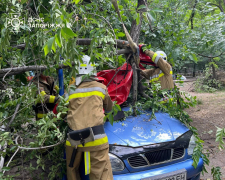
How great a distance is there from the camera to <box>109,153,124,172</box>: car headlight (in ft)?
8.22

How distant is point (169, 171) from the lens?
2.54 metres

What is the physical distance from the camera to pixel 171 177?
8.16 feet

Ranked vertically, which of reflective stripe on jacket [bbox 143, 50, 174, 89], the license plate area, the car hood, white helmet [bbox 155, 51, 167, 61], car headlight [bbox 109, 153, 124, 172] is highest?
white helmet [bbox 155, 51, 167, 61]

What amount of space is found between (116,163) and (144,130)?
629 millimetres

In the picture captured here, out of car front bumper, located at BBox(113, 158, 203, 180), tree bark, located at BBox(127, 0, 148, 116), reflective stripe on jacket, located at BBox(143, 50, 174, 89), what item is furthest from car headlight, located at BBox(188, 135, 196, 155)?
reflective stripe on jacket, located at BBox(143, 50, 174, 89)

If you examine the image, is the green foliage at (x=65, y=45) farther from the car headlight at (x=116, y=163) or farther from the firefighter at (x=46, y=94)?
the car headlight at (x=116, y=163)

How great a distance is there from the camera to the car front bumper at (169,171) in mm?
2432

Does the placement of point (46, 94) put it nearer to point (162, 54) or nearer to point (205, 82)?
point (162, 54)

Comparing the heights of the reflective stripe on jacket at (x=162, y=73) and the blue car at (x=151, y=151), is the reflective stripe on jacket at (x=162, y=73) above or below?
above

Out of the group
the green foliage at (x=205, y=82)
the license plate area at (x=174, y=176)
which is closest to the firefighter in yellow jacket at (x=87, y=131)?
the license plate area at (x=174, y=176)

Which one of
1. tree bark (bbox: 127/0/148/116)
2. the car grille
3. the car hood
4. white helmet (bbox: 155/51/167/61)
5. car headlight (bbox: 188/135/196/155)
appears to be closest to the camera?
the car grille

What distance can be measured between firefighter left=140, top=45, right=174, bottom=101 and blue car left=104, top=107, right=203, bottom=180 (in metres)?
0.98

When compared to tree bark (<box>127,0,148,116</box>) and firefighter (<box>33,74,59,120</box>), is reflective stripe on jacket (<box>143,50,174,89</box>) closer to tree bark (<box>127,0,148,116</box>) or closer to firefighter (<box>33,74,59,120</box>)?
tree bark (<box>127,0,148,116</box>)

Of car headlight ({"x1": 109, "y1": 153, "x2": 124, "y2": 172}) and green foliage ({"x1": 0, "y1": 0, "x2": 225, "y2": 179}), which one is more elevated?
green foliage ({"x1": 0, "y1": 0, "x2": 225, "y2": 179})
